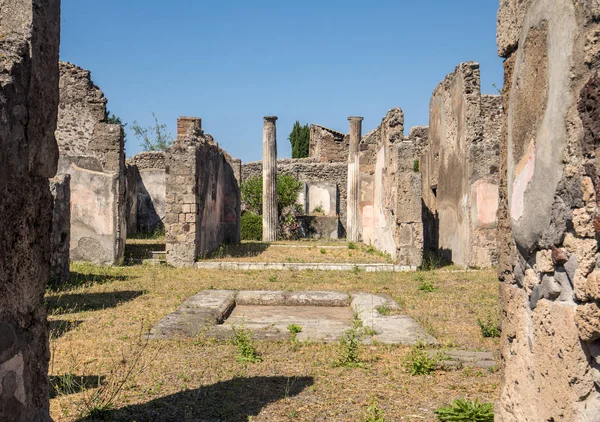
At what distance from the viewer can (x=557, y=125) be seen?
264cm

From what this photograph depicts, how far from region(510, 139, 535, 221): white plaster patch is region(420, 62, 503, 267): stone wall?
874 centimetres

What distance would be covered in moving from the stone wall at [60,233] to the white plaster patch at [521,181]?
7.28m

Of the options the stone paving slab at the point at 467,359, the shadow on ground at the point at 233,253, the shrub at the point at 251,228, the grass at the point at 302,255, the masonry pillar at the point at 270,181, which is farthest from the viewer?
the shrub at the point at 251,228

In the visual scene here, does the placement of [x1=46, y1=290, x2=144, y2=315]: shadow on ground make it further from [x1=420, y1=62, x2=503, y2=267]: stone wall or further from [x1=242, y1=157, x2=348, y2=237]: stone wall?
[x1=242, y1=157, x2=348, y2=237]: stone wall

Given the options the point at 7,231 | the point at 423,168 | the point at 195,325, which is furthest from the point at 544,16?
the point at 423,168

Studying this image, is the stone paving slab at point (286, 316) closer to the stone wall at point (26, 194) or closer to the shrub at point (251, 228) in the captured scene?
the stone wall at point (26, 194)

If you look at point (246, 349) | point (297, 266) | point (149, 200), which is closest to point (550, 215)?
point (246, 349)

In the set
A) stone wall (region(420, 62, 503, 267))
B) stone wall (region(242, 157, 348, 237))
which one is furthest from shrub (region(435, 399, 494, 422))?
stone wall (region(242, 157, 348, 237))

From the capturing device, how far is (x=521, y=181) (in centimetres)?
308

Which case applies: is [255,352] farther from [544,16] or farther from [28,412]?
[544,16]

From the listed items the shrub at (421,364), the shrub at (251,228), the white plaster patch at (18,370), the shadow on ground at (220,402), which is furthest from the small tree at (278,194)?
the white plaster patch at (18,370)

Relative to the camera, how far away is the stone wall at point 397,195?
41.0 feet

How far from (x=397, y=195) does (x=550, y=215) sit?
32.7 feet

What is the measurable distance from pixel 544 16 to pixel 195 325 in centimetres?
439
